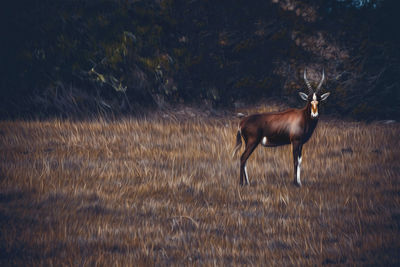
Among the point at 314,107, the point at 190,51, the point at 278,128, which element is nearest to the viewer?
the point at 314,107

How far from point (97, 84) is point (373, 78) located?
6526mm

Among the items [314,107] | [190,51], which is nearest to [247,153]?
[314,107]

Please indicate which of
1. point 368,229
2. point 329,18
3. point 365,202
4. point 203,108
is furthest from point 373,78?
point 368,229

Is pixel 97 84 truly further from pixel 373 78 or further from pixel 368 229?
pixel 368 229

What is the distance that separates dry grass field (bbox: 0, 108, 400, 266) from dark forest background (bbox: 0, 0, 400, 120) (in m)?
2.98

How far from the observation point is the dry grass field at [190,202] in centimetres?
439

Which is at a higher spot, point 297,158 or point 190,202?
point 297,158

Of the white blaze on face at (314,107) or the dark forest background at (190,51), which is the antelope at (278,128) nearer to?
the white blaze on face at (314,107)

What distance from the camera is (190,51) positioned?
504 inches

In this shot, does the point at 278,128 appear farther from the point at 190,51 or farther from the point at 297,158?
the point at 190,51

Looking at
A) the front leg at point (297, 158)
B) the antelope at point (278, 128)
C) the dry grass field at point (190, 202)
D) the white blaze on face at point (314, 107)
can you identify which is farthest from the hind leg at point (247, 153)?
the white blaze on face at point (314, 107)

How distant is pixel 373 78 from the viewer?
1221 centimetres

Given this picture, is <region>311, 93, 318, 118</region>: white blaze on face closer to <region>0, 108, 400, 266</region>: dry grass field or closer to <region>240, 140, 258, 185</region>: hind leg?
<region>240, 140, 258, 185</region>: hind leg

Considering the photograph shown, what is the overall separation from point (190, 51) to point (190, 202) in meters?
7.43
